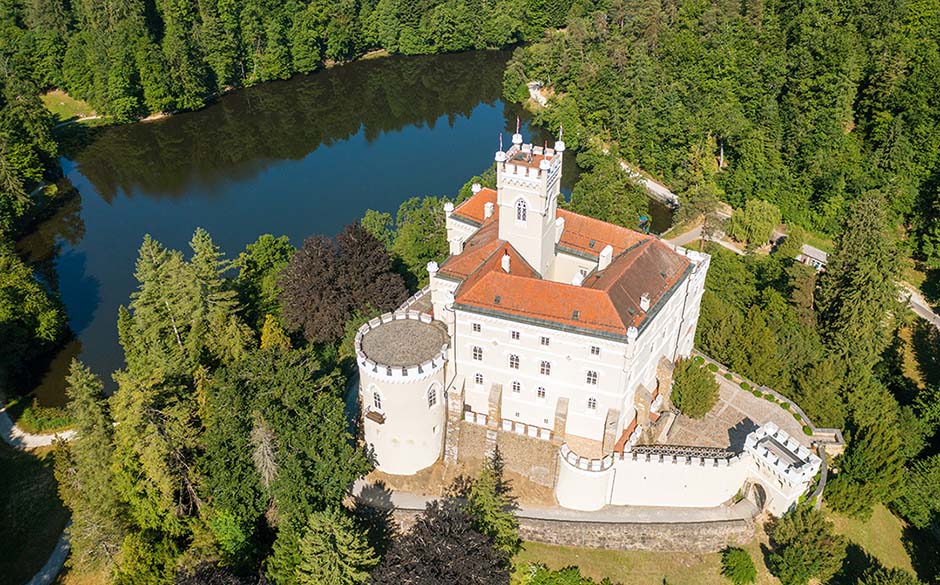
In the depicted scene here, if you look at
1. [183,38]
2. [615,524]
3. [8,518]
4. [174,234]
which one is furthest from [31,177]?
[615,524]

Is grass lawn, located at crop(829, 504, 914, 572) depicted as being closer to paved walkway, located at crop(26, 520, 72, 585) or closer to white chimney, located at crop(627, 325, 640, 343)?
white chimney, located at crop(627, 325, 640, 343)

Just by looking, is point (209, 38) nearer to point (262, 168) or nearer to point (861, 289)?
point (262, 168)

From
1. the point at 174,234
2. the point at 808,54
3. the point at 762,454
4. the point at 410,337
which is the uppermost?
the point at 808,54

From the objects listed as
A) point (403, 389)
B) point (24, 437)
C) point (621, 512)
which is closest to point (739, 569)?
point (621, 512)

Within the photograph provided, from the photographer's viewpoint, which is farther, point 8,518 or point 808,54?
point 808,54

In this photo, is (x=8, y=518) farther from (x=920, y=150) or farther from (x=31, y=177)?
(x=920, y=150)

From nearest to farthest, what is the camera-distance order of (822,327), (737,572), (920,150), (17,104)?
(737,572) < (822,327) < (920,150) < (17,104)

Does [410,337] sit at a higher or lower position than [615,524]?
higher
